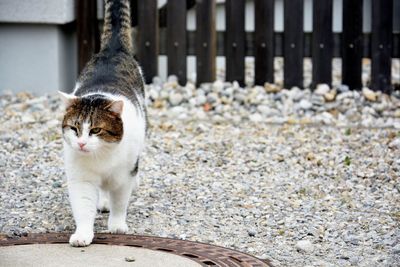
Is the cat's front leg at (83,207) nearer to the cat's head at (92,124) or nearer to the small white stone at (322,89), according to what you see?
the cat's head at (92,124)

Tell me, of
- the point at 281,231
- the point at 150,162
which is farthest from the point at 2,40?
the point at 281,231

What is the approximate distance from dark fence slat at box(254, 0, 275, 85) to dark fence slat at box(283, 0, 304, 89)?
0.44 ft

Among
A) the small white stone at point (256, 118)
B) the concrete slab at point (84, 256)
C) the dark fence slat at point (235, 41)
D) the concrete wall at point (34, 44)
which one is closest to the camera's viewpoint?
the concrete slab at point (84, 256)

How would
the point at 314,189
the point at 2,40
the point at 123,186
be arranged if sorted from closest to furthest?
1. the point at 123,186
2. the point at 314,189
3. the point at 2,40

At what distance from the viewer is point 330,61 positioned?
894 cm

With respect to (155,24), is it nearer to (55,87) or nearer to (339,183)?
(55,87)

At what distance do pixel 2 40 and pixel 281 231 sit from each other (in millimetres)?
4862

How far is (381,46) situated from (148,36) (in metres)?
2.21

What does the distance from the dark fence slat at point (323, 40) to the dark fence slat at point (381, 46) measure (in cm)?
40

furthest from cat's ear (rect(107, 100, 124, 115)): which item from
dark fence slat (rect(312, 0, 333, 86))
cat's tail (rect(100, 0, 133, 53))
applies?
dark fence slat (rect(312, 0, 333, 86))

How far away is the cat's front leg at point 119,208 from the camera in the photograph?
491 cm

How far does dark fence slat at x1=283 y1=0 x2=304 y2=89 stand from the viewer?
8.93 metres

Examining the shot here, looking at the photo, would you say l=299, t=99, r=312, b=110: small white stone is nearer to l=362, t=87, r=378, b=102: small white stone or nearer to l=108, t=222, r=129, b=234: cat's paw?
l=362, t=87, r=378, b=102: small white stone

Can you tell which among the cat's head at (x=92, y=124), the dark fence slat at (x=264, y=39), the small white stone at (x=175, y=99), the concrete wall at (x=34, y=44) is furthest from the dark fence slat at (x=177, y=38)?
the cat's head at (x=92, y=124)
